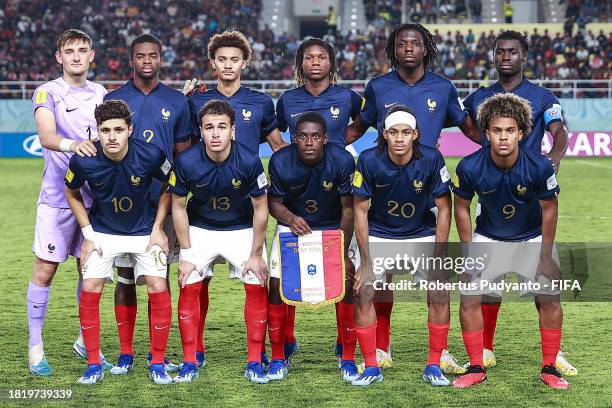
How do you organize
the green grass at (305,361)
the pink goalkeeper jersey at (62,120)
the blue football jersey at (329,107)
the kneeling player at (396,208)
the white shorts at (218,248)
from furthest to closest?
the blue football jersey at (329,107)
the pink goalkeeper jersey at (62,120)
the white shorts at (218,248)
the kneeling player at (396,208)
the green grass at (305,361)

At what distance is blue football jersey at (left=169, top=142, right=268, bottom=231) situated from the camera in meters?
6.25

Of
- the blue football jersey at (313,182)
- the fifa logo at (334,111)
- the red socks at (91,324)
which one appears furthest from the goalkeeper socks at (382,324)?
the red socks at (91,324)

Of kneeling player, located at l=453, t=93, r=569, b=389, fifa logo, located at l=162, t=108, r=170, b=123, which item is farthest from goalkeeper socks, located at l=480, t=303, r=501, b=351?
fifa logo, located at l=162, t=108, r=170, b=123

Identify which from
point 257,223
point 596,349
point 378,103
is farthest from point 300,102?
point 596,349

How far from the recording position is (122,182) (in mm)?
6227

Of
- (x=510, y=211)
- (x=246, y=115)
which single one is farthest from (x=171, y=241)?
(x=510, y=211)

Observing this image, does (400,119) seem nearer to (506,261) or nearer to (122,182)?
(506,261)

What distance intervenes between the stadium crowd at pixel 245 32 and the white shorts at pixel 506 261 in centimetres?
2323

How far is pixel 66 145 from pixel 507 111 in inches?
109

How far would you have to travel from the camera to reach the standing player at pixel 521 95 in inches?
261

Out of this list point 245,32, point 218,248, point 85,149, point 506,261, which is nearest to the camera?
point 85,149

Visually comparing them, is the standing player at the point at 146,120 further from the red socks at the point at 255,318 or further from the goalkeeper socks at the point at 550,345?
the goalkeeper socks at the point at 550,345

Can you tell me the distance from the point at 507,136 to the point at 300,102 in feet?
5.01

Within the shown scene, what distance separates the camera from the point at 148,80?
264 inches
